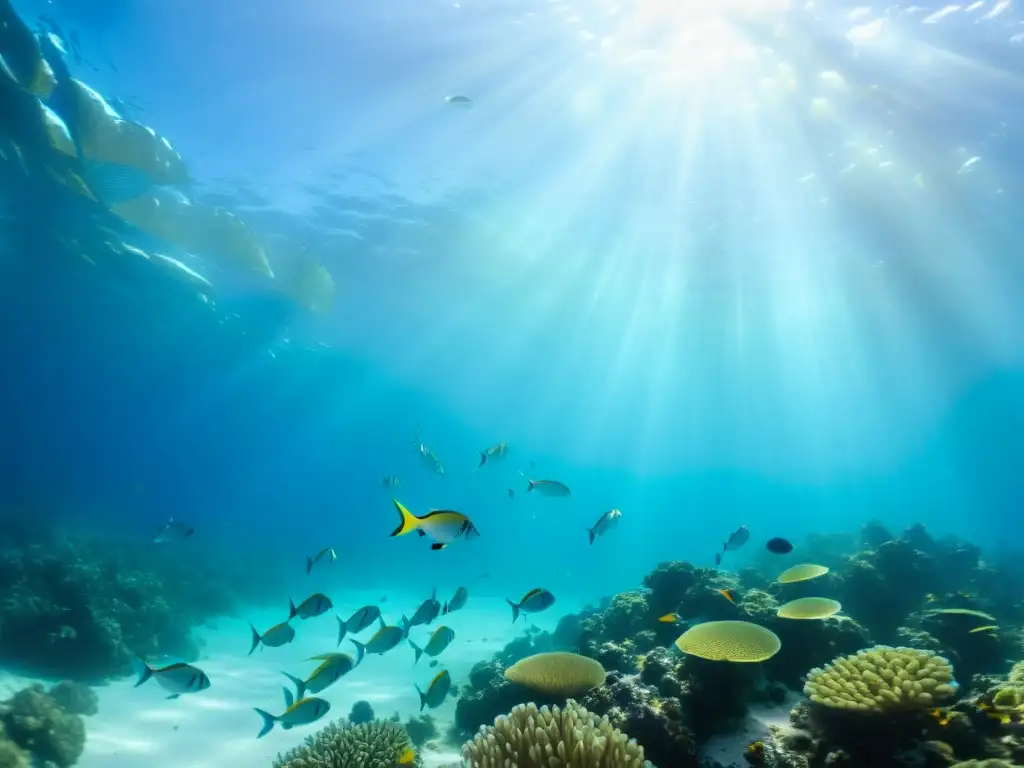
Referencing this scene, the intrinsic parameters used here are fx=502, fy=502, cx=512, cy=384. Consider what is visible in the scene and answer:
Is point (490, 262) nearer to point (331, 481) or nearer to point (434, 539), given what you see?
point (434, 539)

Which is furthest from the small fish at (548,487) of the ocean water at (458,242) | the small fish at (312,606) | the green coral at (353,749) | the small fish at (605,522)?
the green coral at (353,749)

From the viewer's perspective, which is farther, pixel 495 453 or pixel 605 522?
pixel 495 453

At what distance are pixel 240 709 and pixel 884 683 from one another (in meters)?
11.7

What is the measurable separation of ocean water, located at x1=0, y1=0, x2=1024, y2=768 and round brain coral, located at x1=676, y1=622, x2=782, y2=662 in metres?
2.68

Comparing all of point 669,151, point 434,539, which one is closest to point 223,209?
point 669,151

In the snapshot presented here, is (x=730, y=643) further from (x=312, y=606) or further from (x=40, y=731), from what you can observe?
(x=40, y=731)

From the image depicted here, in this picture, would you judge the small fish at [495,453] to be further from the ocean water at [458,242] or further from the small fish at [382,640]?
the small fish at [382,640]

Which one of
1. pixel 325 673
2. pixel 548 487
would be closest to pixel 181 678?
pixel 325 673

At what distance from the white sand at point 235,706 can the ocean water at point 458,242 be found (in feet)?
0.31

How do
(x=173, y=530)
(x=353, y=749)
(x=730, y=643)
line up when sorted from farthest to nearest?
(x=173, y=530) → (x=353, y=749) → (x=730, y=643)

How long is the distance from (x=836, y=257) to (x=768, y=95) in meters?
12.1

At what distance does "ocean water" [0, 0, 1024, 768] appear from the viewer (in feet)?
51.2

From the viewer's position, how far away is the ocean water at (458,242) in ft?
51.2

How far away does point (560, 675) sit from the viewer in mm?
5691
